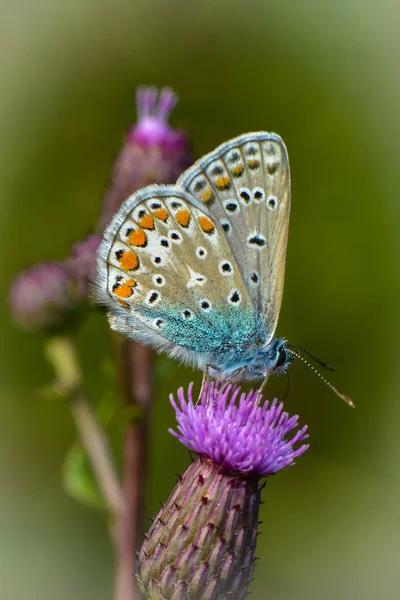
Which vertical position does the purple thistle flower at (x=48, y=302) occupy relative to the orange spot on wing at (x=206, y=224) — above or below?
below

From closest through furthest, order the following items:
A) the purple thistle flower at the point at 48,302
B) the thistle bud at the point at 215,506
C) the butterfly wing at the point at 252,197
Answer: the thistle bud at the point at 215,506
the butterfly wing at the point at 252,197
the purple thistle flower at the point at 48,302

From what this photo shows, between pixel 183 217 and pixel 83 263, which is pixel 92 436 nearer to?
pixel 83 263

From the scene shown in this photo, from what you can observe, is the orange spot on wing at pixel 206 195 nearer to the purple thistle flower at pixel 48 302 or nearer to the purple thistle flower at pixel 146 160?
the purple thistle flower at pixel 146 160

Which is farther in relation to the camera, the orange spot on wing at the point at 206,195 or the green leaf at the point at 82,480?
the green leaf at the point at 82,480

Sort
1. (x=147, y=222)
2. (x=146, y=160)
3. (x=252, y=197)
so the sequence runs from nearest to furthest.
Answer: (x=252, y=197)
(x=147, y=222)
(x=146, y=160)

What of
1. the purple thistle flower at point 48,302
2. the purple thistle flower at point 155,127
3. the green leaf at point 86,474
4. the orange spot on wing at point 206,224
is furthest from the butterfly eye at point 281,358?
the purple thistle flower at point 155,127

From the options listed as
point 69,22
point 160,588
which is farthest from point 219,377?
point 69,22

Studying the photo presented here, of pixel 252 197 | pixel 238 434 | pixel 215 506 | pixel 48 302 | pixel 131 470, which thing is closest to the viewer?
pixel 215 506

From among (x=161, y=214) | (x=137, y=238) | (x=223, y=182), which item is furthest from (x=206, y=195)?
(x=137, y=238)
